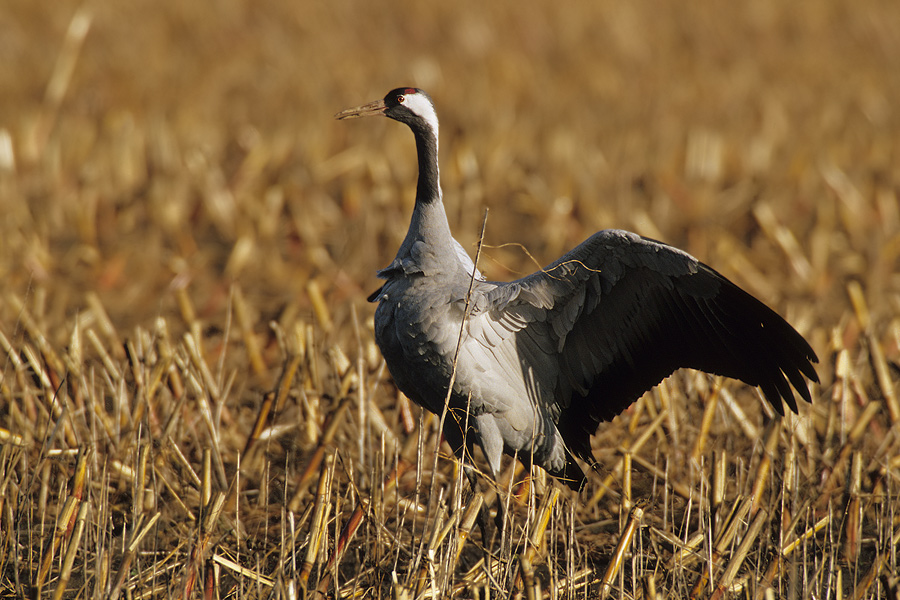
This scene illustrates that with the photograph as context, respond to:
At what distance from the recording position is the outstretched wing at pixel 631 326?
3.34 metres

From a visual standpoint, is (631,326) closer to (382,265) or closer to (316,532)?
(316,532)

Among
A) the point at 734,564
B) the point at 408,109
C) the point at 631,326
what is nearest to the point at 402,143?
the point at 408,109

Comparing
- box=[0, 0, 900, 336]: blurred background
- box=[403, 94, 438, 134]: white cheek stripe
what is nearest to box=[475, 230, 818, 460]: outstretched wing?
box=[403, 94, 438, 134]: white cheek stripe

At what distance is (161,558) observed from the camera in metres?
3.42

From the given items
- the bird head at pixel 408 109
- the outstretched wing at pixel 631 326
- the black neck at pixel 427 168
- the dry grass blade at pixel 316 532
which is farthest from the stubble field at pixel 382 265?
the bird head at pixel 408 109

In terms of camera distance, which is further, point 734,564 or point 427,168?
point 427,168

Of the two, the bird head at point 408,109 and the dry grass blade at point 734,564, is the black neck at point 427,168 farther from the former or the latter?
the dry grass blade at point 734,564

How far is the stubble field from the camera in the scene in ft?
10.6

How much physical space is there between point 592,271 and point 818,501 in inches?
55.7

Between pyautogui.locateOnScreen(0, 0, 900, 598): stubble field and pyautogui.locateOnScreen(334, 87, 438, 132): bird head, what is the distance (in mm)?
1003

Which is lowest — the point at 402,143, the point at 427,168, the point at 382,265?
the point at 427,168

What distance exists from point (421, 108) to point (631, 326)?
1.20 m

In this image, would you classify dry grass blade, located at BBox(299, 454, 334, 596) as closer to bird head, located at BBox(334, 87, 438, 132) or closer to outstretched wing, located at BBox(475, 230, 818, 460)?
outstretched wing, located at BBox(475, 230, 818, 460)

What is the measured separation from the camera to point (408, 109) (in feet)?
12.6
